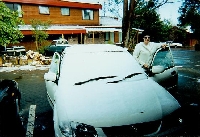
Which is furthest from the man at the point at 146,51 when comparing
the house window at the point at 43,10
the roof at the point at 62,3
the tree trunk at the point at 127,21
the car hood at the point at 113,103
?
the house window at the point at 43,10

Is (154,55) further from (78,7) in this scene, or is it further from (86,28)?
(78,7)

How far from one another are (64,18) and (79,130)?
29.1m

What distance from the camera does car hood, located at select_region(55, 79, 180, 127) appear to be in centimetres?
301

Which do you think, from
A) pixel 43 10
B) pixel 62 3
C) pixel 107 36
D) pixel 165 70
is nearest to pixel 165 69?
pixel 165 70

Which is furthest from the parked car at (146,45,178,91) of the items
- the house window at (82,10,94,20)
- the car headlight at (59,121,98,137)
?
the house window at (82,10,94,20)

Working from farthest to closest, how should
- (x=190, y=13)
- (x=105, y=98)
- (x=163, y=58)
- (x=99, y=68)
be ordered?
(x=190, y=13), (x=163, y=58), (x=99, y=68), (x=105, y=98)

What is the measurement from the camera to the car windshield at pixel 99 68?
13.3ft

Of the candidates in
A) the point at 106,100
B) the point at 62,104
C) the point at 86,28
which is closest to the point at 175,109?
the point at 106,100

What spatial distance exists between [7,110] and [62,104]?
1.88 m

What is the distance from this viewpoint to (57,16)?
2992 cm

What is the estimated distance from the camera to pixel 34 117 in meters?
5.72

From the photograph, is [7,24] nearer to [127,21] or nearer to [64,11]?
[127,21]

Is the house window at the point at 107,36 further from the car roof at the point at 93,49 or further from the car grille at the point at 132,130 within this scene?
the car grille at the point at 132,130

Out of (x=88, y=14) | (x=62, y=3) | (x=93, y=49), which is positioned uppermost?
(x=62, y=3)
